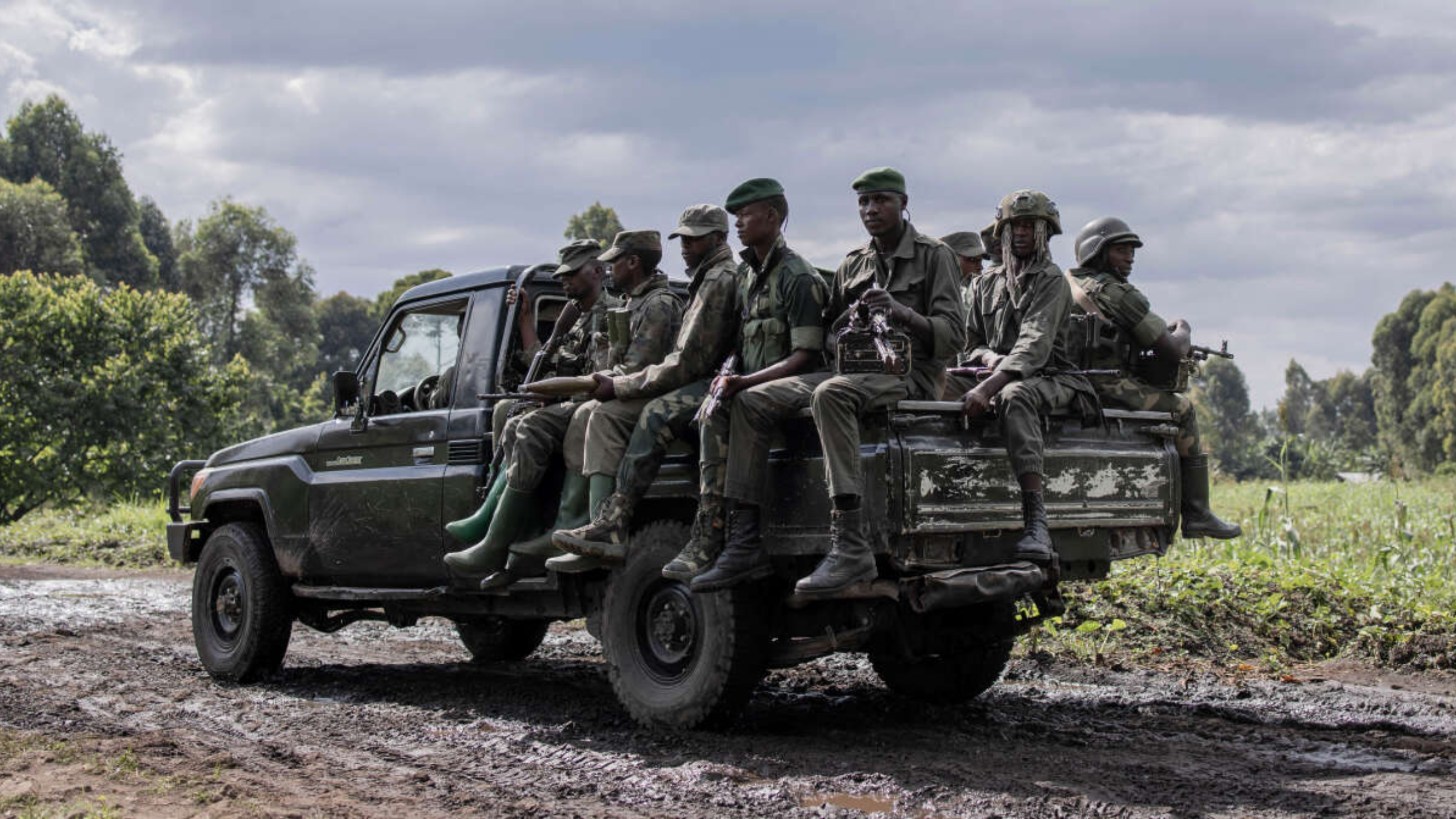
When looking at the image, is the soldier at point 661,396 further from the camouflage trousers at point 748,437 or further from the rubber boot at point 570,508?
the camouflage trousers at point 748,437

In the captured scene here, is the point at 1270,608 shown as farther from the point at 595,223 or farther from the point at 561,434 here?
the point at 595,223

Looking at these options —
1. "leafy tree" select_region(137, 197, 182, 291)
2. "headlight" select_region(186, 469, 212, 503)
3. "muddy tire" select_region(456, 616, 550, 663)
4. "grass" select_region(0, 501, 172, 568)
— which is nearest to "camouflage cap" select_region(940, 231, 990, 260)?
"muddy tire" select_region(456, 616, 550, 663)

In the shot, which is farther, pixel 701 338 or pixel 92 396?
pixel 92 396

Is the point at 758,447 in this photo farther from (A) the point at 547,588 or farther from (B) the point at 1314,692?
(B) the point at 1314,692

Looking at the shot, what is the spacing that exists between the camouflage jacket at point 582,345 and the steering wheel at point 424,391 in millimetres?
857

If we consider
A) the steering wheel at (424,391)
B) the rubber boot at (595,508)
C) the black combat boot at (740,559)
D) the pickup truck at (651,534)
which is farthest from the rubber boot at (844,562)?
the steering wheel at (424,391)

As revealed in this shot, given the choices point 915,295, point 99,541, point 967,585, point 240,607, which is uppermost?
point 915,295

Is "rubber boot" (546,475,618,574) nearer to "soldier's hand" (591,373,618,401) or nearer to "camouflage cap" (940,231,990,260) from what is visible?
"soldier's hand" (591,373,618,401)

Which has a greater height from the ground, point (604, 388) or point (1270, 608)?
point (604, 388)

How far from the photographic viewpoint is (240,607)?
8.34 m

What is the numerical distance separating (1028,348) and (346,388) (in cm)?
393

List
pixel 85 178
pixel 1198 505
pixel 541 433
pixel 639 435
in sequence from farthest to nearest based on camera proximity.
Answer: pixel 85 178 → pixel 1198 505 → pixel 541 433 → pixel 639 435

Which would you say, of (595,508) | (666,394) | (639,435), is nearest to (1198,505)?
(666,394)

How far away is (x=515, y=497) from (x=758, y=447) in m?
1.46
